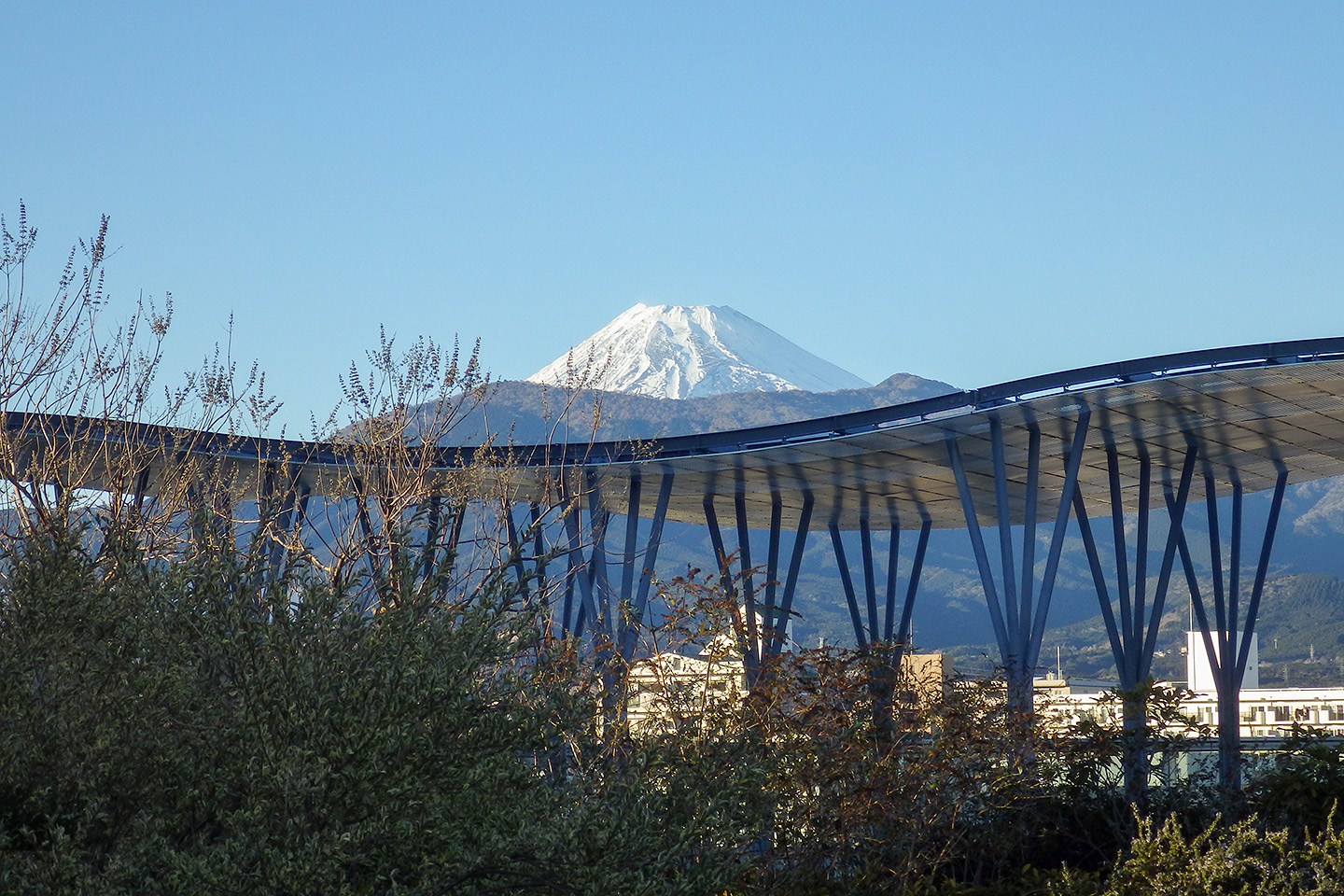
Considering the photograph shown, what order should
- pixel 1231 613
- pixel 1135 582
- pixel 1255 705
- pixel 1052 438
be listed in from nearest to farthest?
1. pixel 1052 438
2. pixel 1135 582
3. pixel 1231 613
4. pixel 1255 705

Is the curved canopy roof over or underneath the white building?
over

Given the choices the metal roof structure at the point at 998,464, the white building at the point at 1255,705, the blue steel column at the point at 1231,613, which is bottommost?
the white building at the point at 1255,705

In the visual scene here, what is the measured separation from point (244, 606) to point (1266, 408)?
78.3 ft

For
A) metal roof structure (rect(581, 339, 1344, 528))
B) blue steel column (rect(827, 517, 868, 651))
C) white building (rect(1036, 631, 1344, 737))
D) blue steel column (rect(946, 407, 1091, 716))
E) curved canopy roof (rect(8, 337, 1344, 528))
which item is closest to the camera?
curved canopy roof (rect(8, 337, 1344, 528))

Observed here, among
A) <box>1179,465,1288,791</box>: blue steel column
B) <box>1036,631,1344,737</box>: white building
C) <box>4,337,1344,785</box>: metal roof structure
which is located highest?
<box>4,337,1344,785</box>: metal roof structure

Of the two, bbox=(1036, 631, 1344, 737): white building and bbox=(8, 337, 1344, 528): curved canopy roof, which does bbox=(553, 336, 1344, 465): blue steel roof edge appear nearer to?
bbox=(8, 337, 1344, 528): curved canopy roof

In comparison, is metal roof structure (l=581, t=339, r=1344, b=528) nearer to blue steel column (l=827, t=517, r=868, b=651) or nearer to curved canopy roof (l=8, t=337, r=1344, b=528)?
curved canopy roof (l=8, t=337, r=1344, b=528)

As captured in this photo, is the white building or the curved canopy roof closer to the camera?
the curved canopy roof

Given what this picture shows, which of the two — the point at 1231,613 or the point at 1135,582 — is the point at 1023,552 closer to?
the point at 1135,582

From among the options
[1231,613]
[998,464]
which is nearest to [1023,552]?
[998,464]

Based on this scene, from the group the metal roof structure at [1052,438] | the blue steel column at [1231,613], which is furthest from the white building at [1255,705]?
the metal roof structure at [1052,438]

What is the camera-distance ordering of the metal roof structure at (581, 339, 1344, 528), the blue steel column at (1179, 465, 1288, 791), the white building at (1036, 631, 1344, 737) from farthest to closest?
the blue steel column at (1179, 465, 1288, 791), the white building at (1036, 631, 1344, 737), the metal roof structure at (581, 339, 1344, 528)

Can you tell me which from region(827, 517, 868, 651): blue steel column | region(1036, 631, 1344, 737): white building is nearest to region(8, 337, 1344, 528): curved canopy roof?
region(827, 517, 868, 651): blue steel column

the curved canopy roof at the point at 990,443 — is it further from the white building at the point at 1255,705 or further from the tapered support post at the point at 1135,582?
the white building at the point at 1255,705
